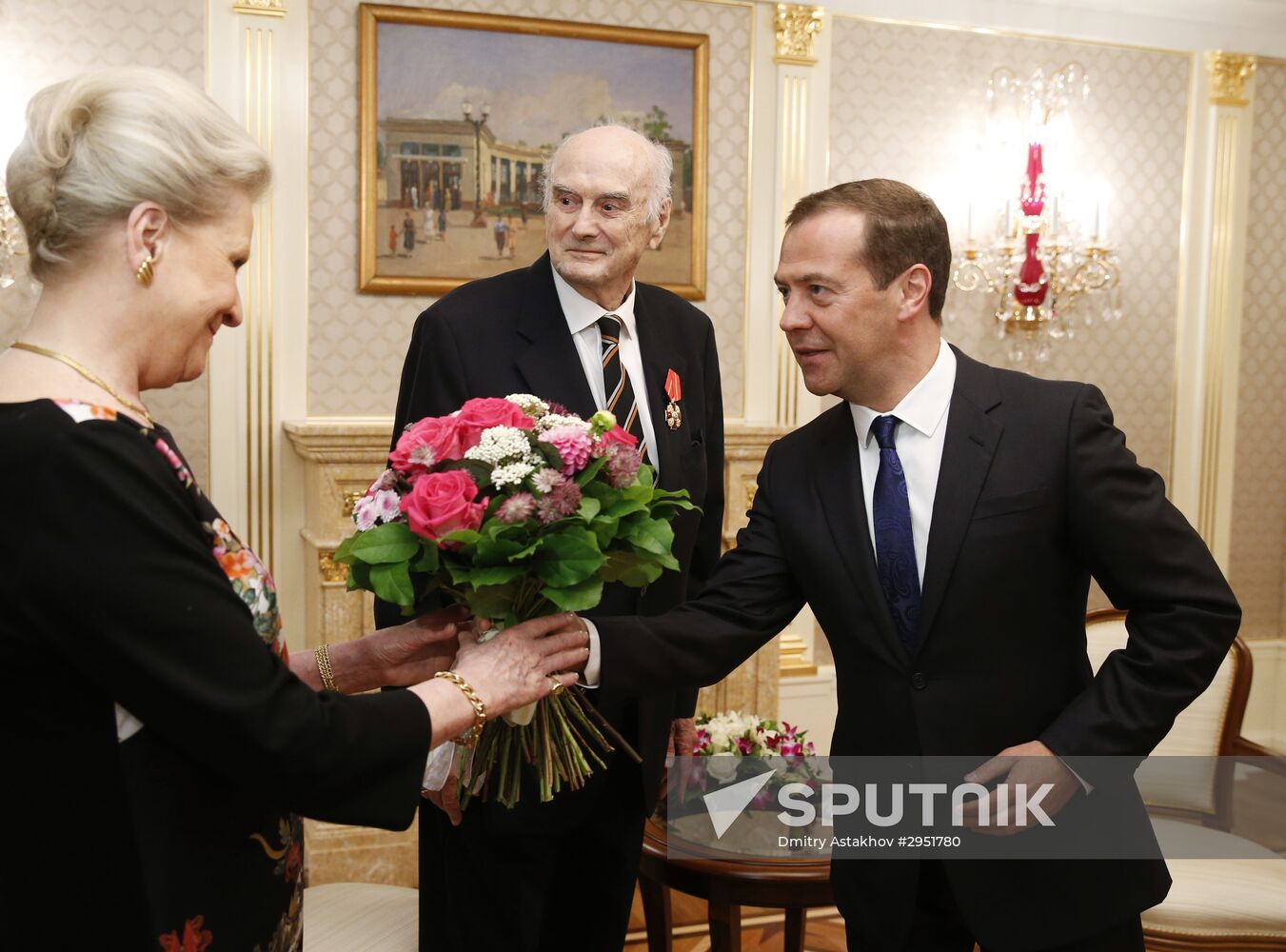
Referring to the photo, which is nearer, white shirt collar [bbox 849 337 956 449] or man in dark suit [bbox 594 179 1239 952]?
man in dark suit [bbox 594 179 1239 952]

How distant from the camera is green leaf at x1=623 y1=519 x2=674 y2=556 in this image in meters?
2.00

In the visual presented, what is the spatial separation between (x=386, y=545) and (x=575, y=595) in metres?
0.31

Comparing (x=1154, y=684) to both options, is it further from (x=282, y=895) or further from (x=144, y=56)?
(x=144, y=56)

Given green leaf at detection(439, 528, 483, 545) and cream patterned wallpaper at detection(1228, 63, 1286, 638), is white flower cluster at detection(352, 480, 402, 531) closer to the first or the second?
green leaf at detection(439, 528, 483, 545)

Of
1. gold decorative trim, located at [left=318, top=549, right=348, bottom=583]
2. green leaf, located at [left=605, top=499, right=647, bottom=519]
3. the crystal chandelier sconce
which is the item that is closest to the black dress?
green leaf, located at [left=605, top=499, right=647, bottom=519]

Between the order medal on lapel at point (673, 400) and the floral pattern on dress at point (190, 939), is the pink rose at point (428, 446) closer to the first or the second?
the floral pattern on dress at point (190, 939)

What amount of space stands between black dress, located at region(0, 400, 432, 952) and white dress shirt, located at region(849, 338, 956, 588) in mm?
971

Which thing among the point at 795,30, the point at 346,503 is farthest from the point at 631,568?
the point at 795,30

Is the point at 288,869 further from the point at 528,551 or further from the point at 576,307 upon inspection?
the point at 576,307

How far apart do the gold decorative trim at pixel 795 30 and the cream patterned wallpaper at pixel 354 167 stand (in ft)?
0.46

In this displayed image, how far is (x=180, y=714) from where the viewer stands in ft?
4.68

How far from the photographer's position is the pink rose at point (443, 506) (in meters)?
1.86

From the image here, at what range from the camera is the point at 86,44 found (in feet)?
15.2

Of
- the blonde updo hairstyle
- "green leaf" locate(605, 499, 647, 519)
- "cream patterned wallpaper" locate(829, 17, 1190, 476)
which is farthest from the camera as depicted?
"cream patterned wallpaper" locate(829, 17, 1190, 476)
